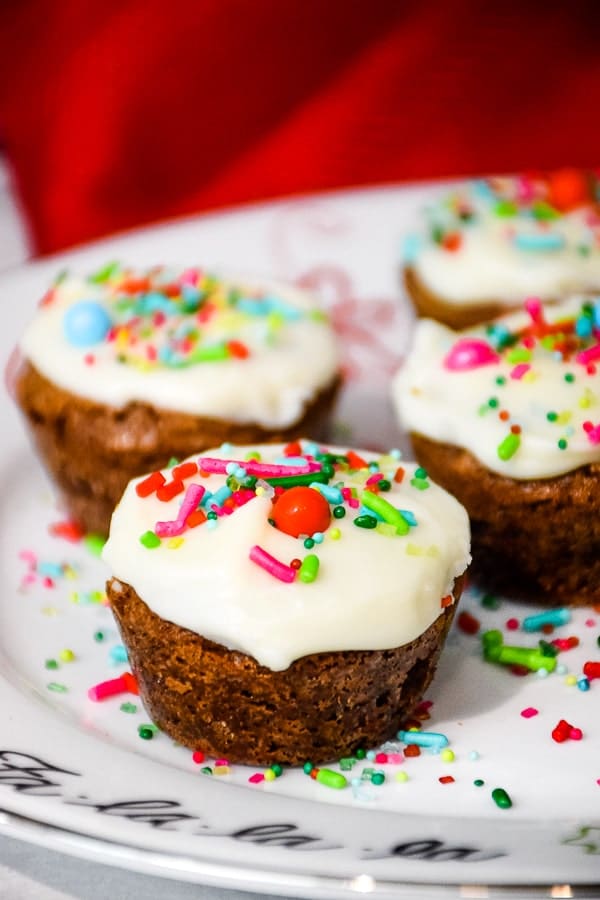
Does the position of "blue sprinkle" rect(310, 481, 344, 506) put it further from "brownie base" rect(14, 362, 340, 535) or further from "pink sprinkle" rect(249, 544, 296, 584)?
"brownie base" rect(14, 362, 340, 535)

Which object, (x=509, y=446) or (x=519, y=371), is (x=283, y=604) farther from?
(x=519, y=371)

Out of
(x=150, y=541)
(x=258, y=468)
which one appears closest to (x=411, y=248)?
(x=258, y=468)

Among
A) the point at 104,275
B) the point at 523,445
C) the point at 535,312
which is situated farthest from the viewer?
the point at 104,275

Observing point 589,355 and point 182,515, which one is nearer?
point 182,515

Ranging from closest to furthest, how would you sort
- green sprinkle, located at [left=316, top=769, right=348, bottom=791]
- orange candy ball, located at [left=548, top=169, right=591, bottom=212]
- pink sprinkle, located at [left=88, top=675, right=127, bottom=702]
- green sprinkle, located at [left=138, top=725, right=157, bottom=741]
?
green sprinkle, located at [left=316, top=769, right=348, bottom=791]
green sprinkle, located at [left=138, top=725, right=157, bottom=741]
pink sprinkle, located at [left=88, top=675, right=127, bottom=702]
orange candy ball, located at [left=548, top=169, right=591, bottom=212]

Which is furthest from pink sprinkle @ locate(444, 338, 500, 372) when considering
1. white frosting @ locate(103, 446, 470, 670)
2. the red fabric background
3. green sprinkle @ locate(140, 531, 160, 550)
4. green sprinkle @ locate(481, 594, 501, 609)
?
the red fabric background

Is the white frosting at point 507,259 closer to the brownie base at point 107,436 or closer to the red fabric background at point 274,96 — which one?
the brownie base at point 107,436

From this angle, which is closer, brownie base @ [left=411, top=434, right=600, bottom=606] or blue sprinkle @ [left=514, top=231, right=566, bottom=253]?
brownie base @ [left=411, top=434, right=600, bottom=606]

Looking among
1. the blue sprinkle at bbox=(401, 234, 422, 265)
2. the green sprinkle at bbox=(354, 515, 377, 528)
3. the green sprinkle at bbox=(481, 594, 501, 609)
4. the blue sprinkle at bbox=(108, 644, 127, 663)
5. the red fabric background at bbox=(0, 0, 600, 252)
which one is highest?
the red fabric background at bbox=(0, 0, 600, 252)
